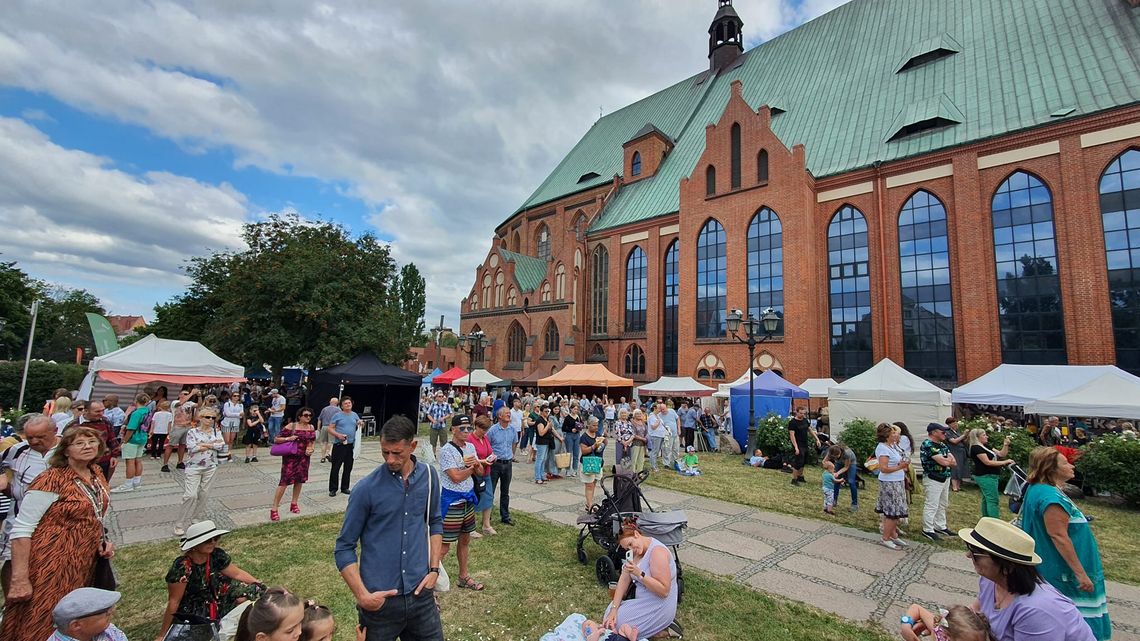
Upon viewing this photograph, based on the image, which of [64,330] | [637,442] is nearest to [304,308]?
[637,442]

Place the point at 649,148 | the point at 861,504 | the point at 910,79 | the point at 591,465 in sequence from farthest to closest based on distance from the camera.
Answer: the point at 649,148
the point at 910,79
the point at 861,504
the point at 591,465

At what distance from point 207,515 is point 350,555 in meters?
6.70

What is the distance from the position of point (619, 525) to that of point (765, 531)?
3.29 m

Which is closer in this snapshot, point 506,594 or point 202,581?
point 202,581

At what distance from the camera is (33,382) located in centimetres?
2262

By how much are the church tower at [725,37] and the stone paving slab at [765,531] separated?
1585 inches

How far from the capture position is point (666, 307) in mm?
31203

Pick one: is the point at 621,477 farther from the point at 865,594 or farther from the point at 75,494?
the point at 75,494

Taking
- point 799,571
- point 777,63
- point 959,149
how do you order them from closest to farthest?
1. point 799,571
2. point 959,149
3. point 777,63

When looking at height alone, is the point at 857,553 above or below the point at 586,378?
below

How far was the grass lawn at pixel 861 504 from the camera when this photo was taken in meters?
6.83

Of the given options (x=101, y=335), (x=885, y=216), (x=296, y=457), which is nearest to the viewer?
(x=296, y=457)

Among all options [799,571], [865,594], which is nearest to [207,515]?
[799,571]

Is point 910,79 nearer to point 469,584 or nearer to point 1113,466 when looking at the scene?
point 1113,466
